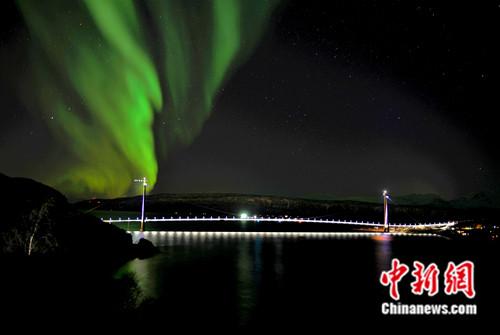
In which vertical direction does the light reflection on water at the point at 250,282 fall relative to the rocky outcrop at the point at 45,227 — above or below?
below

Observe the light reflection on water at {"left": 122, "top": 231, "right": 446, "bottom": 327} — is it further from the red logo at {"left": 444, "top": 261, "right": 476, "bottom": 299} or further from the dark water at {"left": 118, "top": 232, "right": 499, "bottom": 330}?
the red logo at {"left": 444, "top": 261, "right": 476, "bottom": 299}

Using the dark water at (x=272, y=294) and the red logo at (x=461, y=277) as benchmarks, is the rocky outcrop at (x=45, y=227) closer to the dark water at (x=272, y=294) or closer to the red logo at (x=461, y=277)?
the dark water at (x=272, y=294)

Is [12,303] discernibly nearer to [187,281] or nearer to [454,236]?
[187,281]

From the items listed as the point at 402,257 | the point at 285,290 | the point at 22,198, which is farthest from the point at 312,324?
the point at 402,257

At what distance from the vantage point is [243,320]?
15562 millimetres

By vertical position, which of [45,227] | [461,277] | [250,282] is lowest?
[250,282]

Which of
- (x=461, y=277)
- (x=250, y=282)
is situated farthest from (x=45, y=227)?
(x=461, y=277)

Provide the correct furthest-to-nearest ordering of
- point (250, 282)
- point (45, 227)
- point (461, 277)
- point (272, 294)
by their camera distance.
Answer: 1. point (250, 282)
2. point (272, 294)
3. point (45, 227)
4. point (461, 277)

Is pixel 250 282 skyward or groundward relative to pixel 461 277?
groundward

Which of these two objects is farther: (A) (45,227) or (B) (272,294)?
(B) (272,294)

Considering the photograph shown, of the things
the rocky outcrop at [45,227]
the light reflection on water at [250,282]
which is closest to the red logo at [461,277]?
the light reflection on water at [250,282]

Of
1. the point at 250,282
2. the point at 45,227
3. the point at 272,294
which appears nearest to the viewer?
the point at 45,227

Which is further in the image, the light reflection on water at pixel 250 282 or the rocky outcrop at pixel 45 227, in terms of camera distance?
the rocky outcrop at pixel 45 227

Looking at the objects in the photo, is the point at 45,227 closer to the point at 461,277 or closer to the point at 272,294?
the point at 272,294
